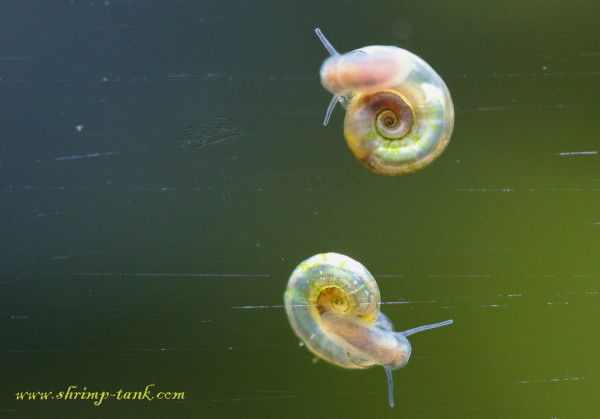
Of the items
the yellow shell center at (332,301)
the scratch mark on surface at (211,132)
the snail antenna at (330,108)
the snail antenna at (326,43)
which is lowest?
the yellow shell center at (332,301)

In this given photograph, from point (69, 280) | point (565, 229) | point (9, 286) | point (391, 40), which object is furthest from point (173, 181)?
point (565, 229)

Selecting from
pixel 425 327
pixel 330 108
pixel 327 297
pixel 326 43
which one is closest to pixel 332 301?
pixel 327 297

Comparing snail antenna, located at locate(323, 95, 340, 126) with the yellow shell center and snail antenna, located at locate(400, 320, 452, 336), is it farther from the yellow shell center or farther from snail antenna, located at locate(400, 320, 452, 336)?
snail antenna, located at locate(400, 320, 452, 336)

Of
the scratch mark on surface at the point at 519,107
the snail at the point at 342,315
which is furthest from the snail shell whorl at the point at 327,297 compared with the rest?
the scratch mark on surface at the point at 519,107

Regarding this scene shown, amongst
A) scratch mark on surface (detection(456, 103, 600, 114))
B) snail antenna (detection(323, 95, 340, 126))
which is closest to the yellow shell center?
snail antenna (detection(323, 95, 340, 126))

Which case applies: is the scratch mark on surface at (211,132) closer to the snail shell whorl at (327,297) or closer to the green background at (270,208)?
the green background at (270,208)

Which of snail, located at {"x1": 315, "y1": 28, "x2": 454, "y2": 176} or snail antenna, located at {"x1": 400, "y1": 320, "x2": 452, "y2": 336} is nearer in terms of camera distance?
snail, located at {"x1": 315, "y1": 28, "x2": 454, "y2": 176}

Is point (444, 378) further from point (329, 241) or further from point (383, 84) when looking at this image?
point (383, 84)
